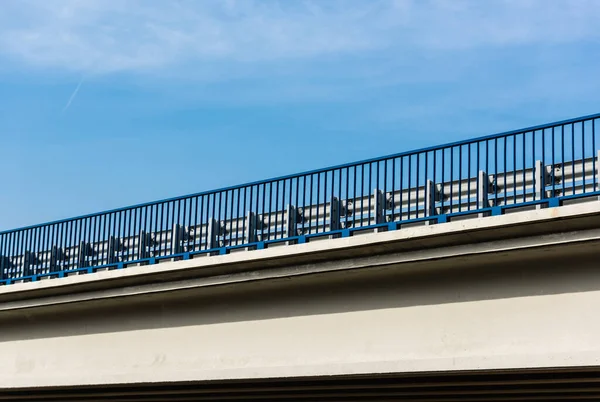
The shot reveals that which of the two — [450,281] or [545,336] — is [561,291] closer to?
[545,336]

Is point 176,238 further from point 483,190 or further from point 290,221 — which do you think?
point 483,190

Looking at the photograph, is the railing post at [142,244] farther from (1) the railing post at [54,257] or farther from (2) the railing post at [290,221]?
(2) the railing post at [290,221]

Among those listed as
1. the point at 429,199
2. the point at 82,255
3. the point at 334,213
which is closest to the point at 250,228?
the point at 334,213

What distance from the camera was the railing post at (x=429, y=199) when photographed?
17078 mm

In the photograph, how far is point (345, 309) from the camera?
17.4 meters

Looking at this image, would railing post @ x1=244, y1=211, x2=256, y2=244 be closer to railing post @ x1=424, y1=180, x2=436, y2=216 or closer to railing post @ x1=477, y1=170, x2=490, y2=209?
railing post @ x1=424, y1=180, x2=436, y2=216

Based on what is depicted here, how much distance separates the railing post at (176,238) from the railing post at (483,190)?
23.7 feet

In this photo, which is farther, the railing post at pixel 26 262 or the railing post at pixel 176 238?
the railing post at pixel 26 262

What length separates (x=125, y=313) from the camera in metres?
21.2

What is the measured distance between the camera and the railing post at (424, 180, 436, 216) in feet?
56.0

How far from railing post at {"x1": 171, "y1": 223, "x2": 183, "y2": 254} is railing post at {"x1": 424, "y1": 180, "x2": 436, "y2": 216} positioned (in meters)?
6.11

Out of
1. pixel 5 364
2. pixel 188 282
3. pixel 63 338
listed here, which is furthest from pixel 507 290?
pixel 5 364

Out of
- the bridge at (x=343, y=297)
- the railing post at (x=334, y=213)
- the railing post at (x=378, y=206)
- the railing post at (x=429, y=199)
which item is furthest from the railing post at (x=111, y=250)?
the railing post at (x=429, y=199)

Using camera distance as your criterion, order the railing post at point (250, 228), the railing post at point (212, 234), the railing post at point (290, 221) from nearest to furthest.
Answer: the railing post at point (290, 221) < the railing post at point (250, 228) < the railing post at point (212, 234)
